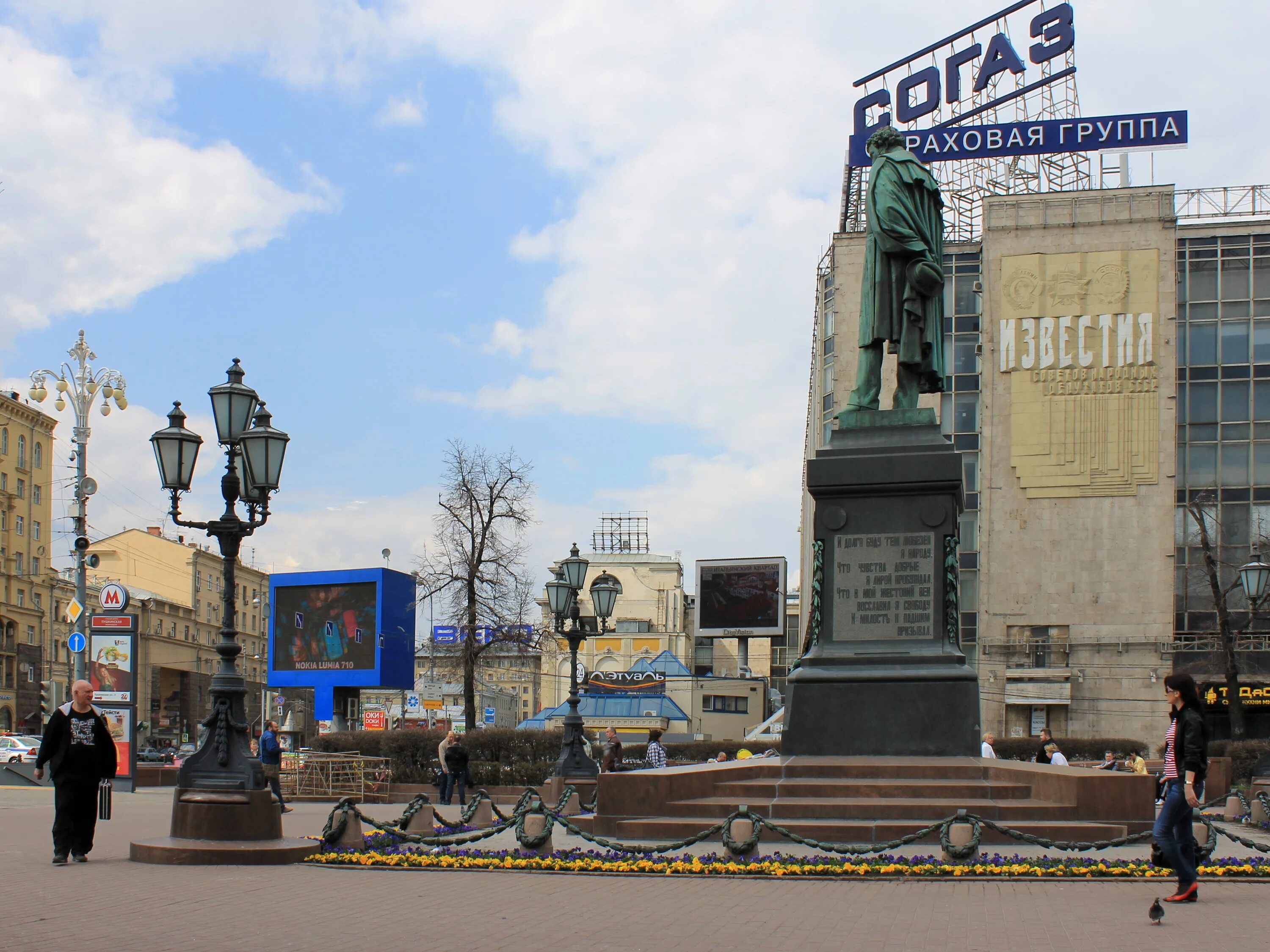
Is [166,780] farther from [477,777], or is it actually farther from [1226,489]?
[1226,489]

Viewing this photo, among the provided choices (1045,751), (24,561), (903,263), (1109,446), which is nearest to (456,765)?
(1045,751)

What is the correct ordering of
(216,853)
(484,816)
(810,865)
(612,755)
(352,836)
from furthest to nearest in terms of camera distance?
(612,755) < (484,816) < (352,836) < (216,853) < (810,865)

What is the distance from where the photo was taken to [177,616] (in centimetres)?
10512

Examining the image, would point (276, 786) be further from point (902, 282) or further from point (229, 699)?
point (902, 282)

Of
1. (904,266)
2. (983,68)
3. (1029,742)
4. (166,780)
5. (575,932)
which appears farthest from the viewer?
(983,68)

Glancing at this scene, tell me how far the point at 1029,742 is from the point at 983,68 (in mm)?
36355

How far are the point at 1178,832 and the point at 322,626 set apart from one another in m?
37.0

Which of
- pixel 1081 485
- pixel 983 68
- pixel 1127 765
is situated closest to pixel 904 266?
pixel 1127 765

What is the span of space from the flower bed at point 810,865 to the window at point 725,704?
79.1 meters

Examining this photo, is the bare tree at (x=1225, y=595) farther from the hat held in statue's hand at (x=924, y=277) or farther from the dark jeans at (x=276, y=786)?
the dark jeans at (x=276, y=786)

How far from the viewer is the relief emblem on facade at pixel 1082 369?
58.2m

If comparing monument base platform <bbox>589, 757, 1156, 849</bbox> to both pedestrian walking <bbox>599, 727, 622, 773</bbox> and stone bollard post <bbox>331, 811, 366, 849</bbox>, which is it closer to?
stone bollard post <bbox>331, 811, 366, 849</bbox>

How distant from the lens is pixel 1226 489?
57469 millimetres

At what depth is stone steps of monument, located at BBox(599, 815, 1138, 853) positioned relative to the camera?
515 inches
